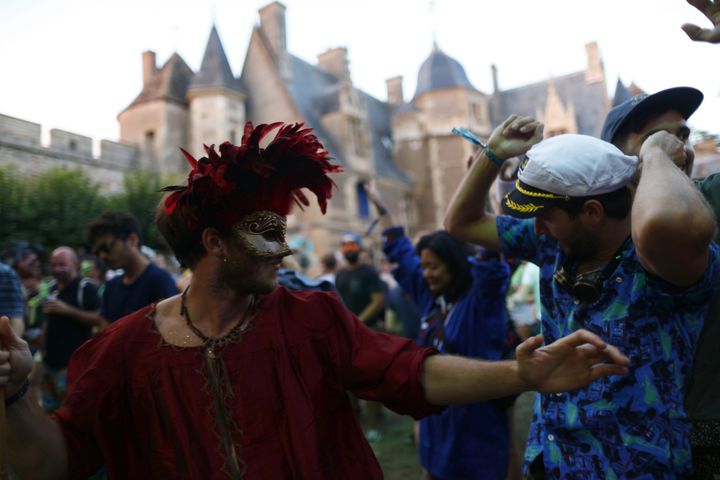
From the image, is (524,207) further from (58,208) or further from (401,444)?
(58,208)

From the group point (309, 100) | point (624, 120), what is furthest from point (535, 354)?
point (309, 100)

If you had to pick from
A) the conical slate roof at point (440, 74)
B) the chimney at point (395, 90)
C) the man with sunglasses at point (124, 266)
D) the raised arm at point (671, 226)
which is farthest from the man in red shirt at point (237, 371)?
the chimney at point (395, 90)

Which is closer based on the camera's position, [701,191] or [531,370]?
[531,370]

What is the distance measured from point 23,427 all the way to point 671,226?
2.02 m

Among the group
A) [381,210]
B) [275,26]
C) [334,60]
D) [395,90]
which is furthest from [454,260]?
[395,90]

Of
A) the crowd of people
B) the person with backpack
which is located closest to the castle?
the person with backpack

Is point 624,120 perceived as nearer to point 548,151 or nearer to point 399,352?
point 548,151

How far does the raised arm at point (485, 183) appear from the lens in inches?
96.8

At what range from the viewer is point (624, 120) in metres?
2.28

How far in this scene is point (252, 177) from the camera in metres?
2.09

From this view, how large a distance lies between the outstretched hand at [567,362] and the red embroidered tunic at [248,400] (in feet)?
1.23

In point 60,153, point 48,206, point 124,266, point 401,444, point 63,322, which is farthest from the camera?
point 60,153

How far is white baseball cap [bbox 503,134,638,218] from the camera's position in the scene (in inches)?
72.6

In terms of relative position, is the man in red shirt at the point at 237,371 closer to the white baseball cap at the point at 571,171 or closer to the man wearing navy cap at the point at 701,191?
the white baseball cap at the point at 571,171
